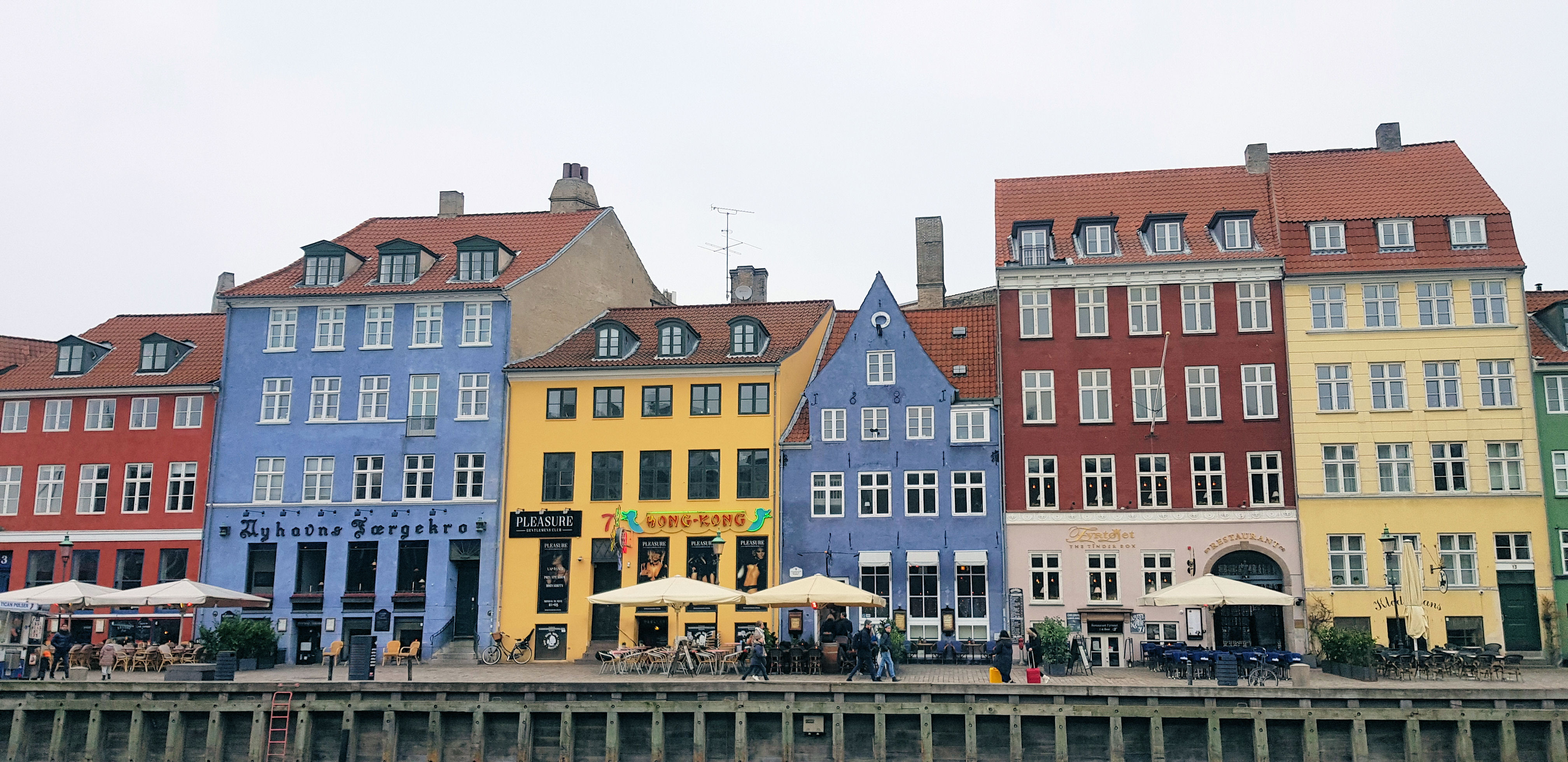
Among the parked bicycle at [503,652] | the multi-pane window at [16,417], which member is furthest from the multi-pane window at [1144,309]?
the multi-pane window at [16,417]

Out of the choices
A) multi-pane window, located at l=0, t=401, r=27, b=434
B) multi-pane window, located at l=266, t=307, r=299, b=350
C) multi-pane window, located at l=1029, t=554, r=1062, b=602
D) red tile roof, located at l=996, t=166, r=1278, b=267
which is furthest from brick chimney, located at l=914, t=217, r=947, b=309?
multi-pane window, located at l=0, t=401, r=27, b=434

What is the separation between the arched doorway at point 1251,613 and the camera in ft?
133

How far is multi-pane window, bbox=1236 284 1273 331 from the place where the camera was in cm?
4206

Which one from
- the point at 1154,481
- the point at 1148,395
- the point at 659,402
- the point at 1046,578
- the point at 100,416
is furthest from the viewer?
the point at 100,416

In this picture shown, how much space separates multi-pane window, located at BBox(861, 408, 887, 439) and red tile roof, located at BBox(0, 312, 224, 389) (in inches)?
917

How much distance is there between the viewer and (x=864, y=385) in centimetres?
4331

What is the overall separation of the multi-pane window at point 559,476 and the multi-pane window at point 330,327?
8.96 m

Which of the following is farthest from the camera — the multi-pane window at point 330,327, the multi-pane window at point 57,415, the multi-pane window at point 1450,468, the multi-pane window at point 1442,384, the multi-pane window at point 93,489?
the multi-pane window at point 57,415

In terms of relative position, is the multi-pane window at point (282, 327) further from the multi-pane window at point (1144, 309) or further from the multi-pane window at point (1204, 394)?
the multi-pane window at point (1204, 394)

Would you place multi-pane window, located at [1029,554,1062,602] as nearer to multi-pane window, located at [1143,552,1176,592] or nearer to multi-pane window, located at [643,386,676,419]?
multi-pane window, located at [1143,552,1176,592]

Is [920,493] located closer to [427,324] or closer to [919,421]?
[919,421]

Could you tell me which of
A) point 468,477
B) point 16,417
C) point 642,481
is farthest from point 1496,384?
point 16,417

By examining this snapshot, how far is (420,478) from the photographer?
147 feet

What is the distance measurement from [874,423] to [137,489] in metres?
26.1
